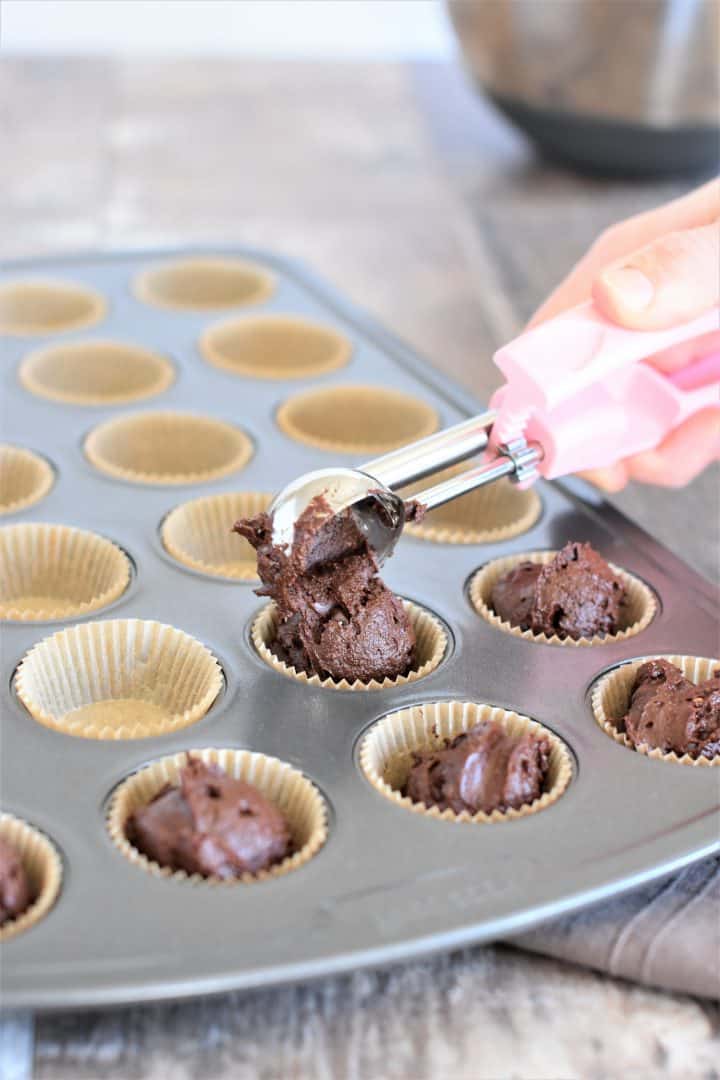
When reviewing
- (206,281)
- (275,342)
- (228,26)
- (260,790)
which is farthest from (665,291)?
(228,26)

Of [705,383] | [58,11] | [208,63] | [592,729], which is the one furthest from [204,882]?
[58,11]

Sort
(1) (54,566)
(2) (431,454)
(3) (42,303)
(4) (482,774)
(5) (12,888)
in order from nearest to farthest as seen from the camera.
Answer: (5) (12,888) < (4) (482,774) < (2) (431,454) < (1) (54,566) < (3) (42,303)

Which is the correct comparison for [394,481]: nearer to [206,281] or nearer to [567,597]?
[567,597]

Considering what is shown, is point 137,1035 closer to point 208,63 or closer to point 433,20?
point 208,63

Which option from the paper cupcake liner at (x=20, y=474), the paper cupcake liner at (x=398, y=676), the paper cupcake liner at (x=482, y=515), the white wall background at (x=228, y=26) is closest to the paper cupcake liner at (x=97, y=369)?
the paper cupcake liner at (x=20, y=474)

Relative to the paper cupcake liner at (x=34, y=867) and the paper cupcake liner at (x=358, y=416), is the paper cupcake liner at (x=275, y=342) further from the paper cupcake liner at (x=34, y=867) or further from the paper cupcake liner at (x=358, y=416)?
the paper cupcake liner at (x=34, y=867)

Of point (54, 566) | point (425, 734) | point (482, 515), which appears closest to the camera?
point (425, 734)
